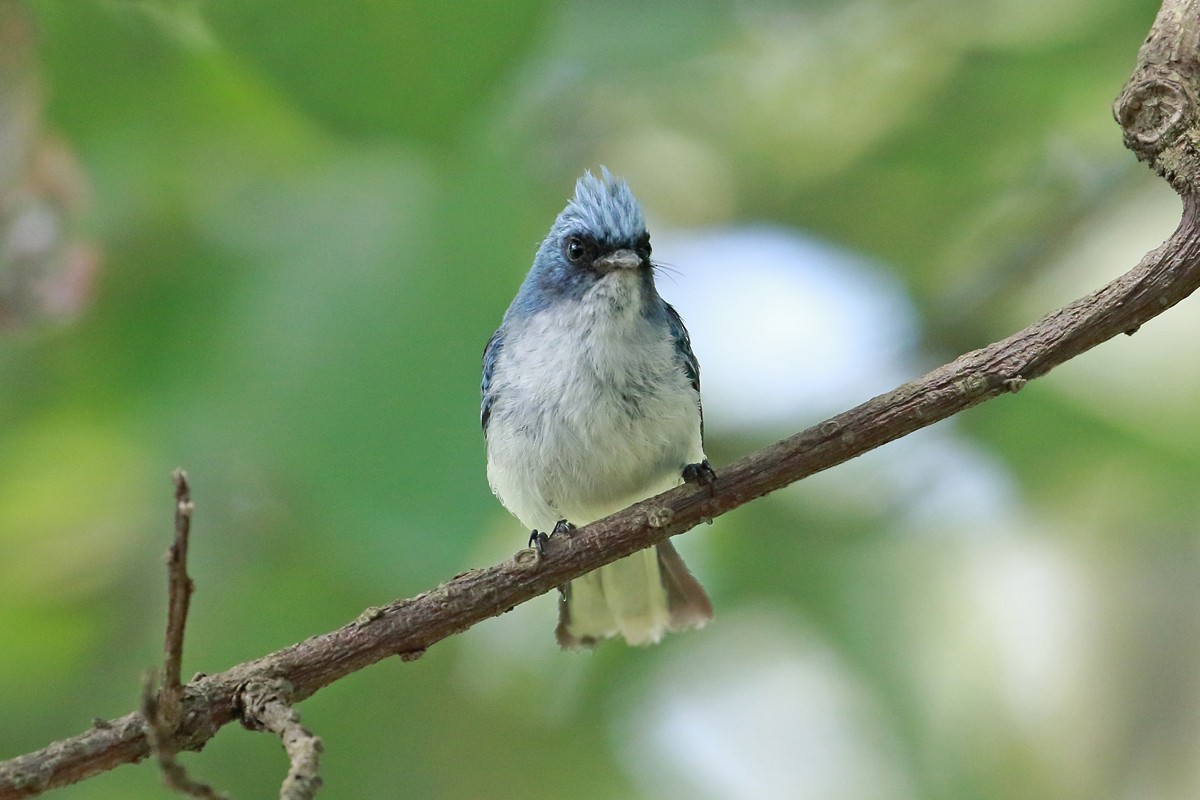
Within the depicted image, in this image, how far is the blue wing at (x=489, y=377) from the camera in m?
4.21

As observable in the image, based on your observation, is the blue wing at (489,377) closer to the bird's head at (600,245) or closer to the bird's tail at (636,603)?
the bird's head at (600,245)

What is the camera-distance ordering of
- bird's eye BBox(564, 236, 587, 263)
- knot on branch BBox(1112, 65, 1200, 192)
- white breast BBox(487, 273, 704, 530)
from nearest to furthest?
knot on branch BBox(1112, 65, 1200, 192)
white breast BBox(487, 273, 704, 530)
bird's eye BBox(564, 236, 587, 263)

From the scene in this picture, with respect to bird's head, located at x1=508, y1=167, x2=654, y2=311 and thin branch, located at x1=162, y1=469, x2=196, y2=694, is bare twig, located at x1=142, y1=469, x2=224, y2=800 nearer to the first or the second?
thin branch, located at x1=162, y1=469, x2=196, y2=694

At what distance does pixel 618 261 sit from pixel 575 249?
0.77ft

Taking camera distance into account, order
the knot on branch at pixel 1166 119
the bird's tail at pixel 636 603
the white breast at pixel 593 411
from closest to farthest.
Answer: the knot on branch at pixel 1166 119 < the white breast at pixel 593 411 < the bird's tail at pixel 636 603

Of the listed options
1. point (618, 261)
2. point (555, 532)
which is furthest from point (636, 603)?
point (618, 261)

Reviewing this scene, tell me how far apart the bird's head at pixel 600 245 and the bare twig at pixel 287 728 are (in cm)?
182

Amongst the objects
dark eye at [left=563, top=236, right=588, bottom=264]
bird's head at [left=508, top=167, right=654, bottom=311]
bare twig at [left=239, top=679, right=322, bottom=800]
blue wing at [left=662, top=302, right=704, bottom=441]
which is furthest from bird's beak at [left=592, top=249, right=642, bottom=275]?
bare twig at [left=239, top=679, right=322, bottom=800]

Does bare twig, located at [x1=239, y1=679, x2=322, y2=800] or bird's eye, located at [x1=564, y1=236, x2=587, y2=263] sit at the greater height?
bird's eye, located at [x1=564, y1=236, x2=587, y2=263]

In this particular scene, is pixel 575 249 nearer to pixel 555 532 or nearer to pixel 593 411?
pixel 593 411

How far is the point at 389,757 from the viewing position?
441 centimetres

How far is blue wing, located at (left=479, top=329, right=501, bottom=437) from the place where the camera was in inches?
166

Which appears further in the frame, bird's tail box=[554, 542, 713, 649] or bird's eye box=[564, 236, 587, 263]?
bird's tail box=[554, 542, 713, 649]

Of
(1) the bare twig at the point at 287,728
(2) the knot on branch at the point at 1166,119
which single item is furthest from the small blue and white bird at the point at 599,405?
(2) the knot on branch at the point at 1166,119
